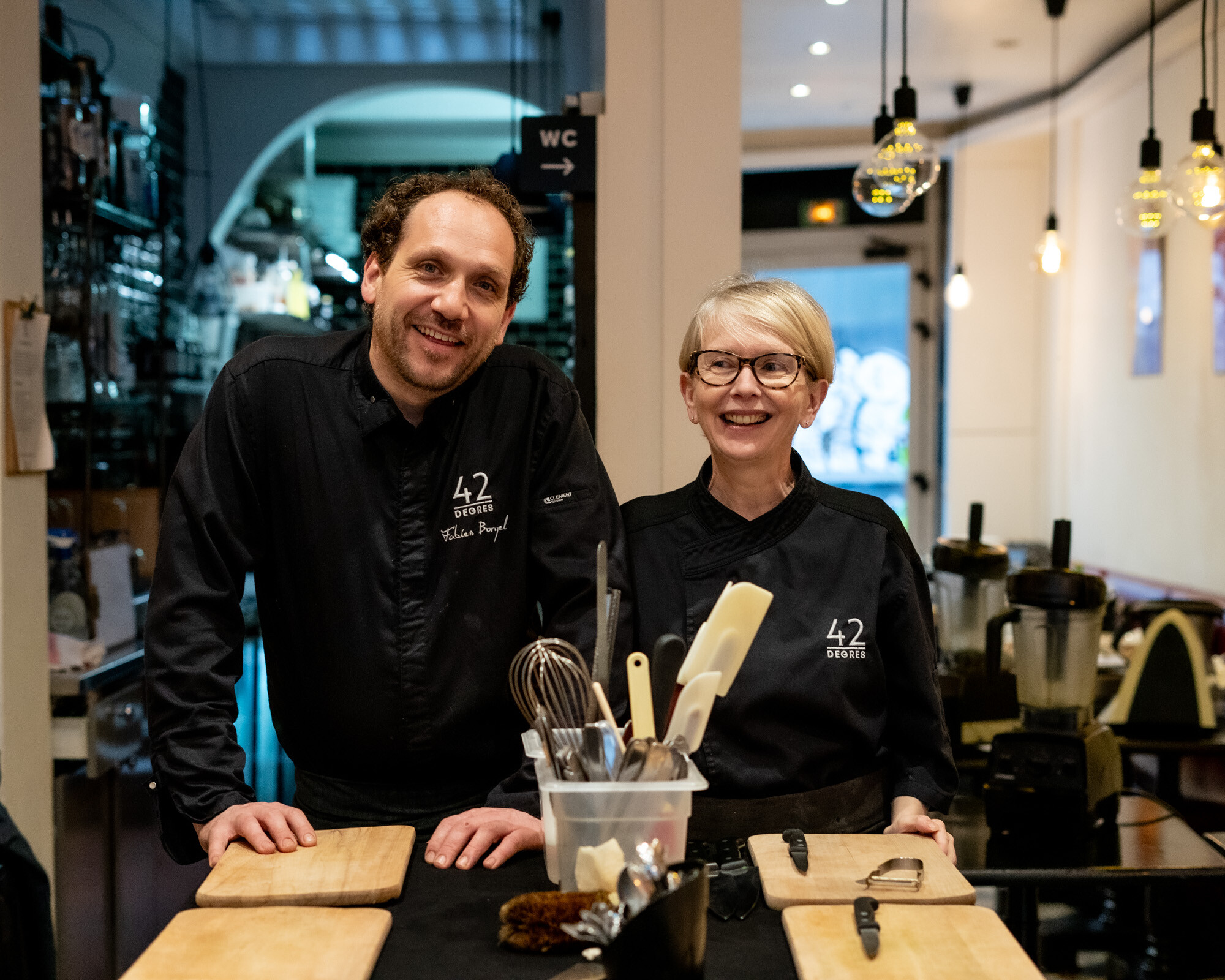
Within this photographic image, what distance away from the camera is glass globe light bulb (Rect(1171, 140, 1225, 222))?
3340mm

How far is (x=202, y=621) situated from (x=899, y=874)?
884 mm

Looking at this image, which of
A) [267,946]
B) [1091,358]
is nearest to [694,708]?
[267,946]

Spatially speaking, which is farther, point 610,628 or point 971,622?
point 971,622

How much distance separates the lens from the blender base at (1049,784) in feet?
6.56

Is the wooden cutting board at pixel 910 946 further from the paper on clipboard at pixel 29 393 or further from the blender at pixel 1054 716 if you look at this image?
the paper on clipboard at pixel 29 393

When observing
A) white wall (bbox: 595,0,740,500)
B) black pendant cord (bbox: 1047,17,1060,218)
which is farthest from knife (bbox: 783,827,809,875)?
black pendant cord (bbox: 1047,17,1060,218)

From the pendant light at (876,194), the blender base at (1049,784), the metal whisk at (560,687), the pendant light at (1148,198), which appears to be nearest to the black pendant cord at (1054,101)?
the pendant light at (1148,198)

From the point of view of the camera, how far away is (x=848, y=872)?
113cm

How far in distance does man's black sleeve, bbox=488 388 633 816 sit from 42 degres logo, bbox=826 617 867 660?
0.25 meters

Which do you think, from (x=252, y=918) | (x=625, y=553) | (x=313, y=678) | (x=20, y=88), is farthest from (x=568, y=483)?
(x=20, y=88)

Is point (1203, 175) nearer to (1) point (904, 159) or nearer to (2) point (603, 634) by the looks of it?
(1) point (904, 159)

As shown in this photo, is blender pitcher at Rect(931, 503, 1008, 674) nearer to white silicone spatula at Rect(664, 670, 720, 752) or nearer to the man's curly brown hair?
the man's curly brown hair

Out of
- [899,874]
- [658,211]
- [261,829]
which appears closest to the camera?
[899,874]

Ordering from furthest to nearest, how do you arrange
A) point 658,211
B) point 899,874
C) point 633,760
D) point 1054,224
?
1. point 1054,224
2. point 658,211
3. point 899,874
4. point 633,760
